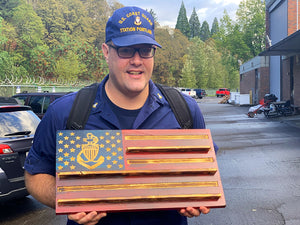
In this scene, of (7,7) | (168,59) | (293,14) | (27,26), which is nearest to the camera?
(293,14)

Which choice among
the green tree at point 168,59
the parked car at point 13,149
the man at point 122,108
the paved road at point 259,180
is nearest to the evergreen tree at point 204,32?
the green tree at point 168,59

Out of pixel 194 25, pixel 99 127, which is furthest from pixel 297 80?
pixel 194 25

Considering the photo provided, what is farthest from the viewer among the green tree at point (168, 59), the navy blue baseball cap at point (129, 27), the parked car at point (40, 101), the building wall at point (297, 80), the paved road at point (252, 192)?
the green tree at point (168, 59)

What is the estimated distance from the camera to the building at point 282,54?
898 inches

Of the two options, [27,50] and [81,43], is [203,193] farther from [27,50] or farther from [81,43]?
[81,43]

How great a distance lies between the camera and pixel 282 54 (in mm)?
24672

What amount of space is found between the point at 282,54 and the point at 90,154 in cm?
2495

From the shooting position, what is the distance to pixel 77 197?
180 cm

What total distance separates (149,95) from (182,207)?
80 centimetres

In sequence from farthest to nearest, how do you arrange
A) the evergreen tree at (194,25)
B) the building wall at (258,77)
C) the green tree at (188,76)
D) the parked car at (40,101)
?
1. the evergreen tree at (194,25)
2. the green tree at (188,76)
3. the building wall at (258,77)
4. the parked car at (40,101)

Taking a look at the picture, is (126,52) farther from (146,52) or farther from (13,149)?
(13,149)

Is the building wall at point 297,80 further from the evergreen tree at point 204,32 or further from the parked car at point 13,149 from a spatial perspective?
the evergreen tree at point 204,32

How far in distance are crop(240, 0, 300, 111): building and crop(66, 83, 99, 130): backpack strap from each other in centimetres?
1639

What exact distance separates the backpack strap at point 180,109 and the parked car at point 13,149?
357 cm
